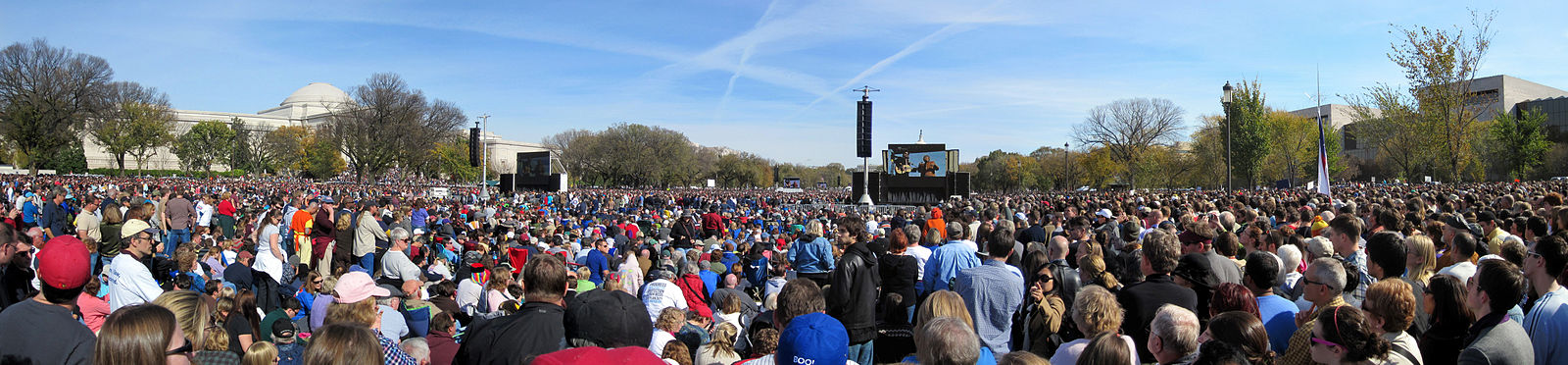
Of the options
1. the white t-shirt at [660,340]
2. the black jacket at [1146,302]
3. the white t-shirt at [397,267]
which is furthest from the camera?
the white t-shirt at [397,267]

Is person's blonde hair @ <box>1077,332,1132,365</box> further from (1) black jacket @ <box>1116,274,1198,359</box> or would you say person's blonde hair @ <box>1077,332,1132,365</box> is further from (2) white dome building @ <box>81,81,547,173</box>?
(2) white dome building @ <box>81,81,547,173</box>

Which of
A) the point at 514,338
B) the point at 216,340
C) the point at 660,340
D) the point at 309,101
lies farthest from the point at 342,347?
the point at 309,101

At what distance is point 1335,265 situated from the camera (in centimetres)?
376

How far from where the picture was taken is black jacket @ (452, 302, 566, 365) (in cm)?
314

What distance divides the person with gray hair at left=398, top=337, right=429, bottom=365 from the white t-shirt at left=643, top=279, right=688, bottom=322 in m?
1.96

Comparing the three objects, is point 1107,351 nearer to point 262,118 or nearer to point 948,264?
point 948,264

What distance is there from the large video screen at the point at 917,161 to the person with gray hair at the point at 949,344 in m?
29.9

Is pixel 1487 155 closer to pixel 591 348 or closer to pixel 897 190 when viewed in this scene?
pixel 897 190

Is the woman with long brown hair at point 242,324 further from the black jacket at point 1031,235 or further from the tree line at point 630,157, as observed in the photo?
the tree line at point 630,157

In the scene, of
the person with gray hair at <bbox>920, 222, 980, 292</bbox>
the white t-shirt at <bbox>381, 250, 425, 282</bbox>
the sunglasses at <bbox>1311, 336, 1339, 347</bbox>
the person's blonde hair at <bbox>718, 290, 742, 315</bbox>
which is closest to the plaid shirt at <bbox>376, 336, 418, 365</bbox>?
the person's blonde hair at <bbox>718, 290, 742, 315</bbox>

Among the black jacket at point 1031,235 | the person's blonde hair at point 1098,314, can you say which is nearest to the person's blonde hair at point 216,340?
the person's blonde hair at point 1098,314

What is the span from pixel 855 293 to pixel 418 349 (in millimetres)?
2692

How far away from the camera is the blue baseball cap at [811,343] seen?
321 centimetres

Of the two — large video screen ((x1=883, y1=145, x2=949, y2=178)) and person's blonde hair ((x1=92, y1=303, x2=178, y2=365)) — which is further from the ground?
large video screen ((x1=883, y1=145, x2=949, y2=178))
